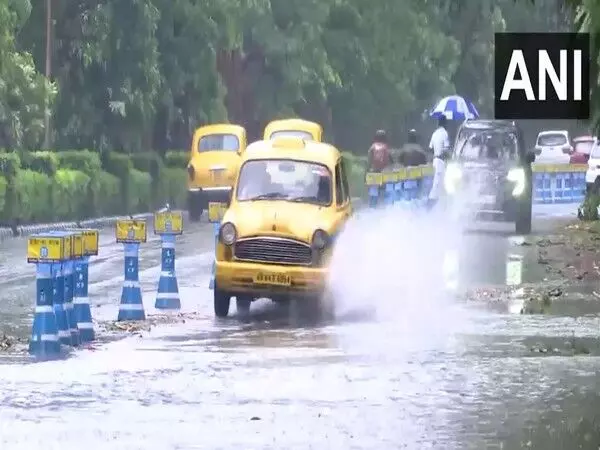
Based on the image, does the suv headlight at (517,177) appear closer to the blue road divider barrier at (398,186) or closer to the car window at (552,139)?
the blue road divider barrier at (398,186)

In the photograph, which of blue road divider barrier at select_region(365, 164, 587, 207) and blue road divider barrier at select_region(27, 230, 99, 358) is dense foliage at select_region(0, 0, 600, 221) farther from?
blue road divider barrier at select_region(27, 230, 99, 358)

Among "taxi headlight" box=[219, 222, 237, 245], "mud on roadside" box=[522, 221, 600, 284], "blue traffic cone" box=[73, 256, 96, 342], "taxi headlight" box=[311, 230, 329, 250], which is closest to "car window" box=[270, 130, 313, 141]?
"mud on roadside" box=[522, 221, 600, 284]

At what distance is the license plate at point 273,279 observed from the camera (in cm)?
2116

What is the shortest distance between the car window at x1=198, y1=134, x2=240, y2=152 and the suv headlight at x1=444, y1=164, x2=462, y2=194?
875 cm

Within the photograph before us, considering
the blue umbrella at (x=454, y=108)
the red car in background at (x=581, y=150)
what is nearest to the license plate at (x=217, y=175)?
the blue umbrella at (x=454, y=108)

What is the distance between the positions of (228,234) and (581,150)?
5252cm

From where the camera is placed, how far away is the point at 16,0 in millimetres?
43312

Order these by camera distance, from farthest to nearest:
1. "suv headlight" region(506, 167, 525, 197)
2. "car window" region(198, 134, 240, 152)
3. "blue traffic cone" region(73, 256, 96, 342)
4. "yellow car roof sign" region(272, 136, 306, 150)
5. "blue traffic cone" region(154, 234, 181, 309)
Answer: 1. "car window" region(198, 134, 240, 152)
2. "suv headlight" region(506, 167, 525, 197)
3. "yellow car roof sign" region(272, 136, 306, 150)
4. "blue traffic cone" region(154, 234, 181, 309)
5. "blue traffic cone" region(73, 256, 96, 342)

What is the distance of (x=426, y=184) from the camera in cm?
4675

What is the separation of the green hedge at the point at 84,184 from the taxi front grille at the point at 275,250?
56.8 feet

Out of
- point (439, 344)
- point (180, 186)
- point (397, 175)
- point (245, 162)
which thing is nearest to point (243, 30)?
point (180, 186)

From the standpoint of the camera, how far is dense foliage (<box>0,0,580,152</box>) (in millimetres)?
49062

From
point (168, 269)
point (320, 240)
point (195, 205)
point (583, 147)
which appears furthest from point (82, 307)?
point (583, 147)

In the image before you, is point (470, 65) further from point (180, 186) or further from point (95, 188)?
point (95, 188)
